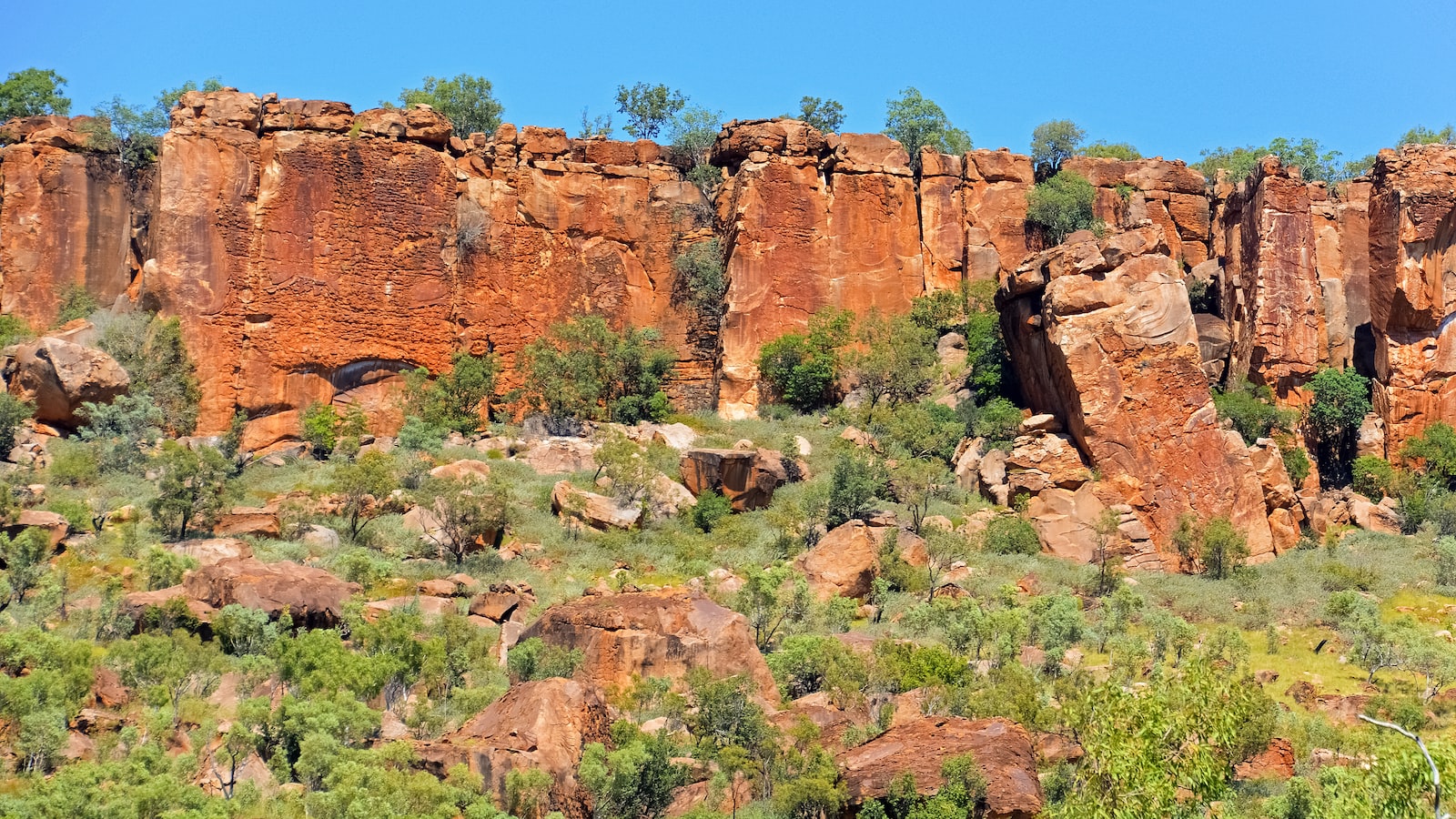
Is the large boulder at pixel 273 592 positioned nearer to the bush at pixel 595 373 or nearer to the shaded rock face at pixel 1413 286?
the bush at pixel 595 373

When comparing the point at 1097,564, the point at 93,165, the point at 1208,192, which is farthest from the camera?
the point at 1208,192

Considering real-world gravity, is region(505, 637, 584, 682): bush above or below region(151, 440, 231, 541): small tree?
below

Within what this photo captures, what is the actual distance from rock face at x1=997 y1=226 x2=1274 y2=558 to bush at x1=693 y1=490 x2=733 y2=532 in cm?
729

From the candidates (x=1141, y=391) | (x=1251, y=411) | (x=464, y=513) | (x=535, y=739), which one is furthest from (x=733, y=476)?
(x=535, y=739)

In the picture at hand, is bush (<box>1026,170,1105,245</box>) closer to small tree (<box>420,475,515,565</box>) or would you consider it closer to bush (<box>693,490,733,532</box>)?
bush (<box>693,490,733,532</box>)

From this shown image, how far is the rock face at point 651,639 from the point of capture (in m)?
23.5

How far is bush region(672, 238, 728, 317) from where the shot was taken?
145 ft

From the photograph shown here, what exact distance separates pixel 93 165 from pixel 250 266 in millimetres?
5420

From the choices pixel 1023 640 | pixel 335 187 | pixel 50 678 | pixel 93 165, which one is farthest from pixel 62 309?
pixel 1023 640

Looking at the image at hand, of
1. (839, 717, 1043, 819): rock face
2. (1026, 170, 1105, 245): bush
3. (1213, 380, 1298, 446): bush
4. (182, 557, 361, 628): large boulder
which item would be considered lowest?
(839, 717, 1043, 819): rock face

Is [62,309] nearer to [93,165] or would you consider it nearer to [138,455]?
[93,165]

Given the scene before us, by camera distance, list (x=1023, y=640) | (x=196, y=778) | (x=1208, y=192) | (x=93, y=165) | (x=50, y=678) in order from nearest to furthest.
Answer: (x=196, y=778) → (x=50, y=678) → (x=1023, y=640) → (x=93, y=165) → (x=1208, y=192)

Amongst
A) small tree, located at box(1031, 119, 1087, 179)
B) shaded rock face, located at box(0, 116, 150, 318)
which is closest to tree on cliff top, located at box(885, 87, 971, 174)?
small tree, located at box(1031, 119, 1087, 179)

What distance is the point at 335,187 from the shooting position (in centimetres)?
4056
